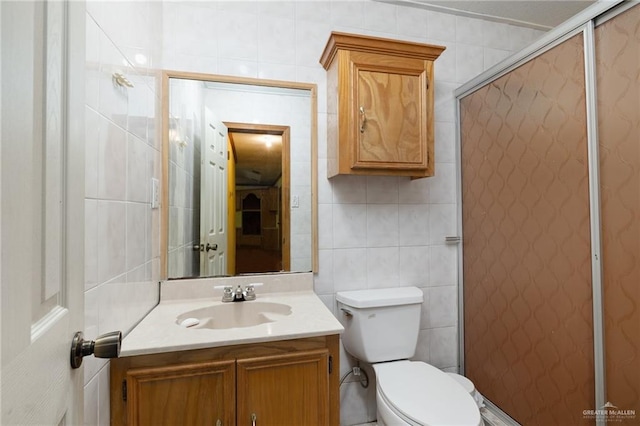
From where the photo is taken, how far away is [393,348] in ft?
4.82

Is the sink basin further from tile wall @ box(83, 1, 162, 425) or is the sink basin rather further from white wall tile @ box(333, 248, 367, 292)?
white wall tile @ box(333, 248, 367, 292)

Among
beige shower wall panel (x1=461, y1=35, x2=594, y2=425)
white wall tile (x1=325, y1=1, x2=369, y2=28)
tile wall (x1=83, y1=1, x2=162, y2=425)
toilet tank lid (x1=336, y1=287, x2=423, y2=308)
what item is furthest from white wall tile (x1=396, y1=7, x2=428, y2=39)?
toilet tank lid (x1=336, y1=287, x2=423, y2=308)

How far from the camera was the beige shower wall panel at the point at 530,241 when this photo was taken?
117 centimetres

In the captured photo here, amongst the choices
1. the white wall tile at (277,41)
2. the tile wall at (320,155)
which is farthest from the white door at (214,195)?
the white wall tile at (277,41)

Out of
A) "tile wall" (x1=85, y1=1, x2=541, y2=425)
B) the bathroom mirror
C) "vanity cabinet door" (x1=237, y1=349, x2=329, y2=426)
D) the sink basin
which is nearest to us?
"tile wall" (x1=85, y1=1, x2=541, y2=425)

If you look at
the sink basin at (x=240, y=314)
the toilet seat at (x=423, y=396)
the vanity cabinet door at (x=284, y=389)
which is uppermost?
the sink basin at (x=240, y=314)

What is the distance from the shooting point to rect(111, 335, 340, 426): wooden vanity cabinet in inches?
36.5

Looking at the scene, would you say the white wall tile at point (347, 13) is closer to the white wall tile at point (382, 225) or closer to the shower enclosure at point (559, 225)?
the shower enclosure at point (559, 225)

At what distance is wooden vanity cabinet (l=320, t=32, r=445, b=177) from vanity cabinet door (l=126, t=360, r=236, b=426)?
37.5 inches

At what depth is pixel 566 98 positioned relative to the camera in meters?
1.20

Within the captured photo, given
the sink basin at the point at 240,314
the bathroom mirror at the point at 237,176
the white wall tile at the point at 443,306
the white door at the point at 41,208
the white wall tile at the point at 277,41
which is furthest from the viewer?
the white wall tile at the point at 443,306

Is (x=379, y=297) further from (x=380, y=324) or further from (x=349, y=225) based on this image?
(x=349, y=225)

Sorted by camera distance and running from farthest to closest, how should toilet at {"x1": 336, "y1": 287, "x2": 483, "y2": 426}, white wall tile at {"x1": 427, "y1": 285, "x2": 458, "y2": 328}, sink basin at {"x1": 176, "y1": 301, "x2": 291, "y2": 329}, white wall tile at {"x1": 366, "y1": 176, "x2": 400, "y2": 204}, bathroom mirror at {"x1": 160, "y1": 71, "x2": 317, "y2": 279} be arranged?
white wall tile at {"x1": 427, "y1": 285, "x2": 458, "y2": 328}
white wall tile at {"x1": 366, "y1": 176, "x2": 400, "y2": 204}
bathroom mirror at {"x1": 160, "y1": 71, "x2": 317, "y2": 279}
sink basin at {"x1": 176, "y1": 301, "x2": 291, "y2": 329}
toilet at {"x1": 336, "y1": 287, "x2": 483, "y2": 426}

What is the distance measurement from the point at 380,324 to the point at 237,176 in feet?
3.27
